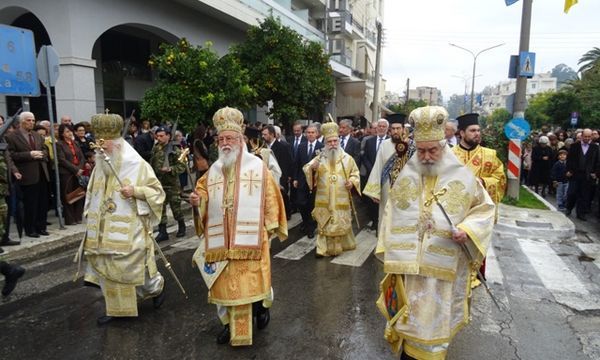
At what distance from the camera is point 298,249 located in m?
7.27

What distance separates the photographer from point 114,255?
4.29 meters

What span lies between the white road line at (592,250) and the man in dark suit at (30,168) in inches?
347

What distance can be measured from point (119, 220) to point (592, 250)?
743 centimetres

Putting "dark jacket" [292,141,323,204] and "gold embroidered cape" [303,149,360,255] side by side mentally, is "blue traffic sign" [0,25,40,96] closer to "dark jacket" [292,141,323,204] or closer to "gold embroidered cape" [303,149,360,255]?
"dark jacket" [292,141,323,204]

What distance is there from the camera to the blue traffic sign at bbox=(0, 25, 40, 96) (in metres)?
7.02

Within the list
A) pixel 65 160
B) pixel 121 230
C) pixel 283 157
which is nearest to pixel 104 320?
pixel 121 230

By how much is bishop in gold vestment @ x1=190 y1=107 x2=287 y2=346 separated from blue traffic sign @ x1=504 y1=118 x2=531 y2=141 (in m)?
7.65

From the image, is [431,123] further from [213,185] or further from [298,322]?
[298,322]

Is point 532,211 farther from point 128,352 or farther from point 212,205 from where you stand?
point 128,352

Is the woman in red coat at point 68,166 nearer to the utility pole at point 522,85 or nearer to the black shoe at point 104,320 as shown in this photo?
the black shoe at point 104,320

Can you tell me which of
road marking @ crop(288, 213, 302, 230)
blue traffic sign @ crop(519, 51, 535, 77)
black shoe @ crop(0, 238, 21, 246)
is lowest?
road marking @ crop(288, 213, 302, 230)

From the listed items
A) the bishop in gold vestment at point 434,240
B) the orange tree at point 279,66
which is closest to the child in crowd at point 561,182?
the orange tree at point 279,66

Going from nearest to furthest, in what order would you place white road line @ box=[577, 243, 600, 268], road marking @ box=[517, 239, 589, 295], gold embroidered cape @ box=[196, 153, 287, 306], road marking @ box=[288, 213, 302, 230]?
gold embroidered cape @ box=[196, 153, 287, 306]
road marking @ box=[517, 239, 589, 295]
white road line @ box=[577, 243, 600, 268]
road marking @ box=[288, 213, 302, 230]

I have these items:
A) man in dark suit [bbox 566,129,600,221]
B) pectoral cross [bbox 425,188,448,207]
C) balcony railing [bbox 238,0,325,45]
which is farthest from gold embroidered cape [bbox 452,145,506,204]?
balcony railing [bbox 238,0,325,45]
